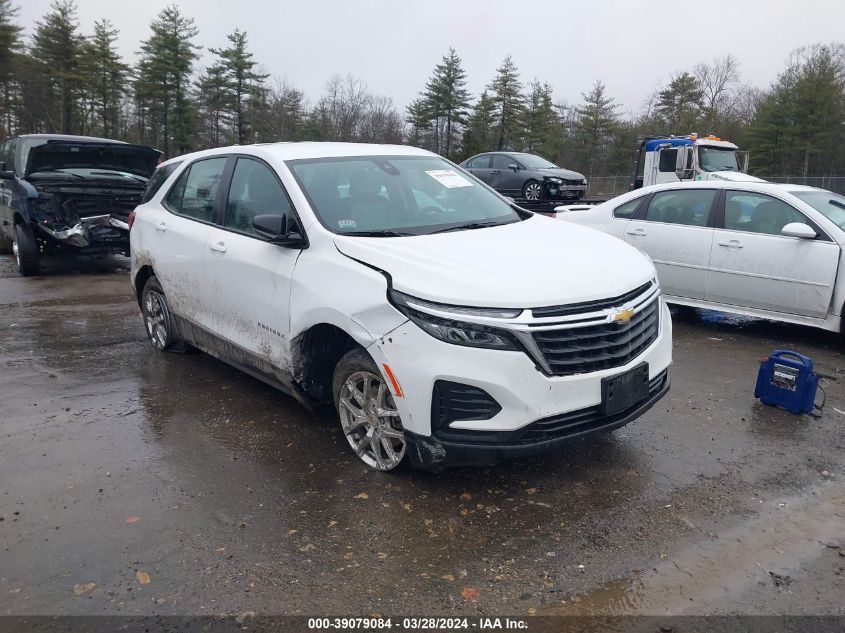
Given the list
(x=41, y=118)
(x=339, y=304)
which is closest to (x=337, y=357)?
(x=339, y=304)

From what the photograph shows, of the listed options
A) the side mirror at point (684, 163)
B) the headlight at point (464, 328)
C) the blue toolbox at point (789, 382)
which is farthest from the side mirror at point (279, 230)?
the side mirror at point (684, 163)

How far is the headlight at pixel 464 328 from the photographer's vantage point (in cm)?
321

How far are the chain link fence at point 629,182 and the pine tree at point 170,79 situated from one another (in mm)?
28633

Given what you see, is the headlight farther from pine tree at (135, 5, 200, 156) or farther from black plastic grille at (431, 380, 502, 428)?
pine tree at (135, 5, 200, 156)

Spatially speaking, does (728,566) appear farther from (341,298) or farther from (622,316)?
(341,298)

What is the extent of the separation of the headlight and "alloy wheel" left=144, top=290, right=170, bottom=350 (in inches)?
134

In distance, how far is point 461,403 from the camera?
3.28 meters

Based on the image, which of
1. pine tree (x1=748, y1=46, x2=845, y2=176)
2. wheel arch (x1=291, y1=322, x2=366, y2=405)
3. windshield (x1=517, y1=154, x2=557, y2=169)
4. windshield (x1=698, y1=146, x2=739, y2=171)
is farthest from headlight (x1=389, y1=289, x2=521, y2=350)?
pine tree (x1=748, y1=46, x2=845, y2=176)

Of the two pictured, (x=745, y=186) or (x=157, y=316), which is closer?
(x=157, y=316)

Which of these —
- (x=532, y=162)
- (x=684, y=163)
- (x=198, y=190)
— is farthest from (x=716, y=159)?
(x=198, y=190)

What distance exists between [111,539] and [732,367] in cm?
511

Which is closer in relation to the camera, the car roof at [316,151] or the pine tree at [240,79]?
the car roof at [316,151]

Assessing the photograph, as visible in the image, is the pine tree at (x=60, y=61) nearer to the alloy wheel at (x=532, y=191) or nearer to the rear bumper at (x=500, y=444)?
the alloy wheel at (x=532, y=191)

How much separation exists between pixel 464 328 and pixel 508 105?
50.6m
